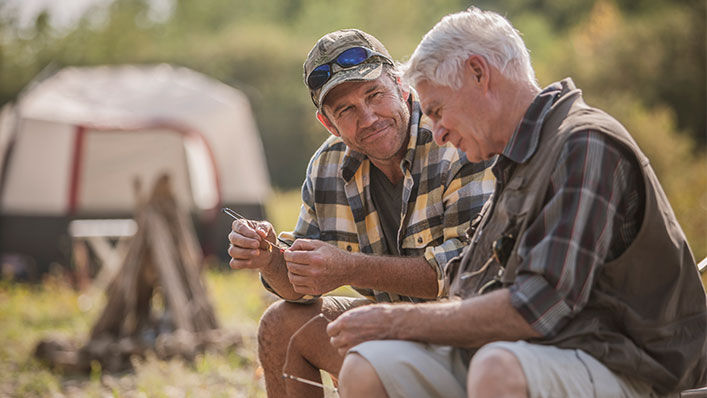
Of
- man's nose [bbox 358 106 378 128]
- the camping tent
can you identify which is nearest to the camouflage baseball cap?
man's nose [bbox 358 106 378 128]

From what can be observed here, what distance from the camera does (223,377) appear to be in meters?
5.50

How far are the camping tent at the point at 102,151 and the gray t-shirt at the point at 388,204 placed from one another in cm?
685

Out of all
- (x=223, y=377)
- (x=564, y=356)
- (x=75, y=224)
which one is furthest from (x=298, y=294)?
(x=75, y=224)

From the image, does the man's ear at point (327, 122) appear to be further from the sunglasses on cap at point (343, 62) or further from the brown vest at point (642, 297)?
the brown vest at point (642, 297)

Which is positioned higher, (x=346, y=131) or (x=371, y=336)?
(x=346, y=131)

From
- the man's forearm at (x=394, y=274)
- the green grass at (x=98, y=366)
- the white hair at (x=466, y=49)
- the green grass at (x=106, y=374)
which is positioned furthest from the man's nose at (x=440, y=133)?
the green grass at (x=106, y=374)

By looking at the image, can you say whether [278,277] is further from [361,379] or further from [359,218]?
[361,379]

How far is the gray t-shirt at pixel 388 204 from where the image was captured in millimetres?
3176

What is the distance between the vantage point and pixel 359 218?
3.19m

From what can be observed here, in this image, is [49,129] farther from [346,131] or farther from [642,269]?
[642,269]

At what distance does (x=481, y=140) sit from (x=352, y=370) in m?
0.71

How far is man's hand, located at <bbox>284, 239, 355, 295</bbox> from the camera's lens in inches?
110

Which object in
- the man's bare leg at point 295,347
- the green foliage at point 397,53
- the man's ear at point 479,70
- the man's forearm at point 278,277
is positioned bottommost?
the green foliage at point 397,53

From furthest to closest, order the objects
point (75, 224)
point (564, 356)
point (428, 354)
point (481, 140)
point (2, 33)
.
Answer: point (2, 33), point (75, 224), point (481, 140), point (428, 354), point (564, 356)
